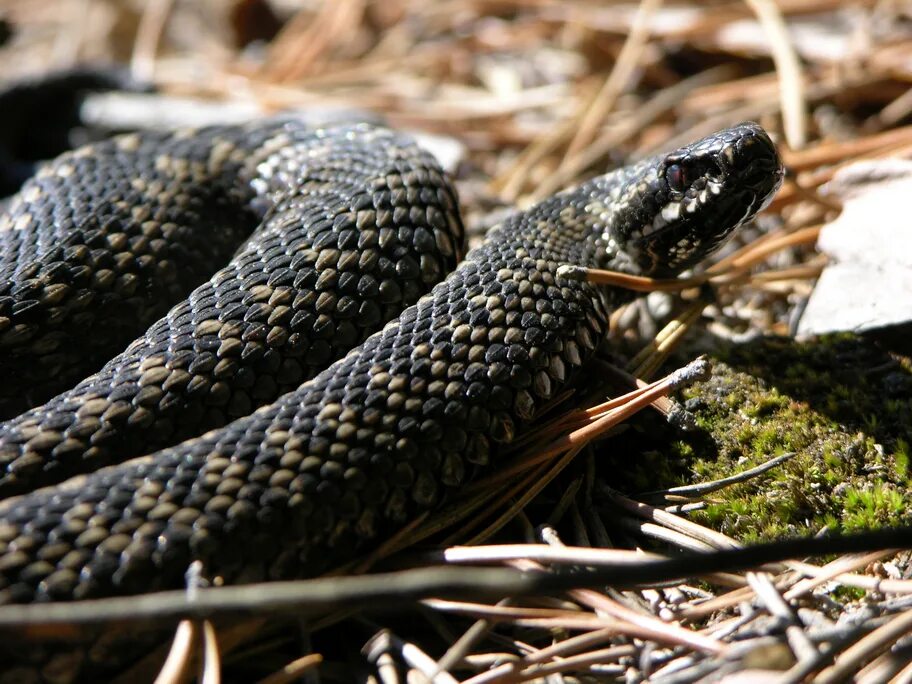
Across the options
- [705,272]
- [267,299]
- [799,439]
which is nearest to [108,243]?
[267,299]

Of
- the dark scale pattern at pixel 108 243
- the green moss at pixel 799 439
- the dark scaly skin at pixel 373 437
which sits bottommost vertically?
the green moss at pixel 799 439

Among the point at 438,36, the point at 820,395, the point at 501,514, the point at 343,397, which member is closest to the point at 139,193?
the point at 343,397

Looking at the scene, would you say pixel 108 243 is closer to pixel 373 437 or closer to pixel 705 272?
pixel 373 437

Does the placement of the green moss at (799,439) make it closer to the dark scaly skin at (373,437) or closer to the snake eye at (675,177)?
the dark scaly skin at (373,437)

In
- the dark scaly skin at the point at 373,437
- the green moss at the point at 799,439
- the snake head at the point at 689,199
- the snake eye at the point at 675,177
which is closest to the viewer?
the dark scaly skin at the point at 373,437

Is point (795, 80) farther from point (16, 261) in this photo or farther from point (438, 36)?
point (16, 261)

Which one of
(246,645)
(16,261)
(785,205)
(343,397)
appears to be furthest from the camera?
(785,205)

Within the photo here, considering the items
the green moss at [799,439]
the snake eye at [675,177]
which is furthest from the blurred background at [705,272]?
the snake eye at [675,177]

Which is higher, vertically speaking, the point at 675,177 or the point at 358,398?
the point at 675,177
